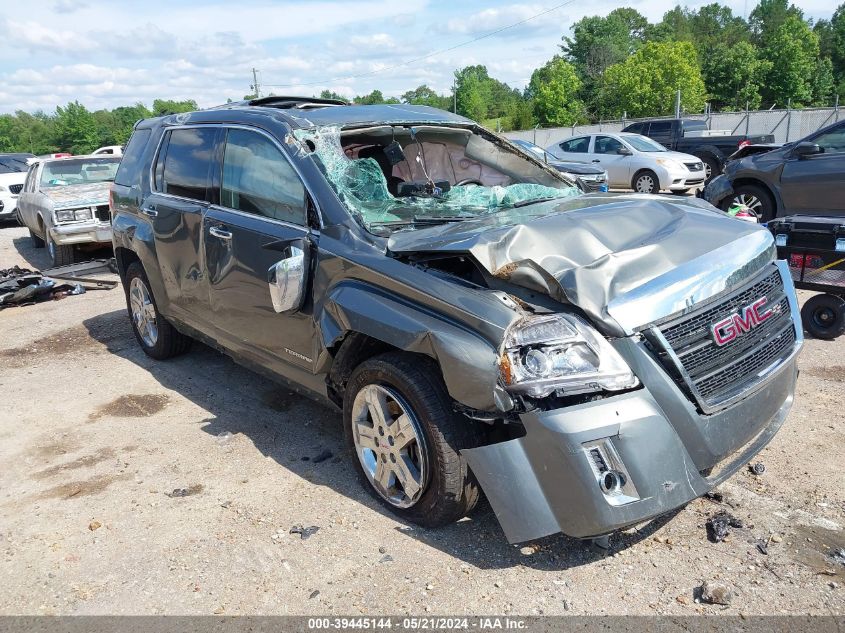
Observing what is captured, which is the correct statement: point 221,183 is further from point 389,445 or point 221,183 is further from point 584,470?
point 584,470

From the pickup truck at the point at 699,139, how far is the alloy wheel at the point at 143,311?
15.7 meters

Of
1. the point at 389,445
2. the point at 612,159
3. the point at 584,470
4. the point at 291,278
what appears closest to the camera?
the point at 584,470

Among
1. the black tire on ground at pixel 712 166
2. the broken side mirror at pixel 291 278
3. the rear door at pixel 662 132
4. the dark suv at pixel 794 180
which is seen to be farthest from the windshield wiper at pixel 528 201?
the rear door at pixel 662 132

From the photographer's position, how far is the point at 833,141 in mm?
9086

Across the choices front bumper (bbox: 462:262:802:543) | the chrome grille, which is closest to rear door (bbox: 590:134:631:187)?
the chrome grille

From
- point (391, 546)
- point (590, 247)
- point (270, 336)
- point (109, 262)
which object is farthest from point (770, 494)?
point (109, 262)

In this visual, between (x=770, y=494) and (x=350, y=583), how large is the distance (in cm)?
208

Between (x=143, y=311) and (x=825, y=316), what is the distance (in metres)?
5.73

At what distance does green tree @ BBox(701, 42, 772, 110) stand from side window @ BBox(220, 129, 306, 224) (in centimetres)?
6924

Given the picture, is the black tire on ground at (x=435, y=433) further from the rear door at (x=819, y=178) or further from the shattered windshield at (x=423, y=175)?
the rear door at (x=819, y=178)

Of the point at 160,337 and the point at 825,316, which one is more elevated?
the point at 160,337

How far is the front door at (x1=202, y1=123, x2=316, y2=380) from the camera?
3764 millimetres

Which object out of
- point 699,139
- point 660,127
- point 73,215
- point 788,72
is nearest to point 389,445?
point 73,215

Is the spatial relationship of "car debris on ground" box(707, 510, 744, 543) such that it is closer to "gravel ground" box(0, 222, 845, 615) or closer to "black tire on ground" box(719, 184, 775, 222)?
"gravel ground" box(0, 222, 845, 615)
